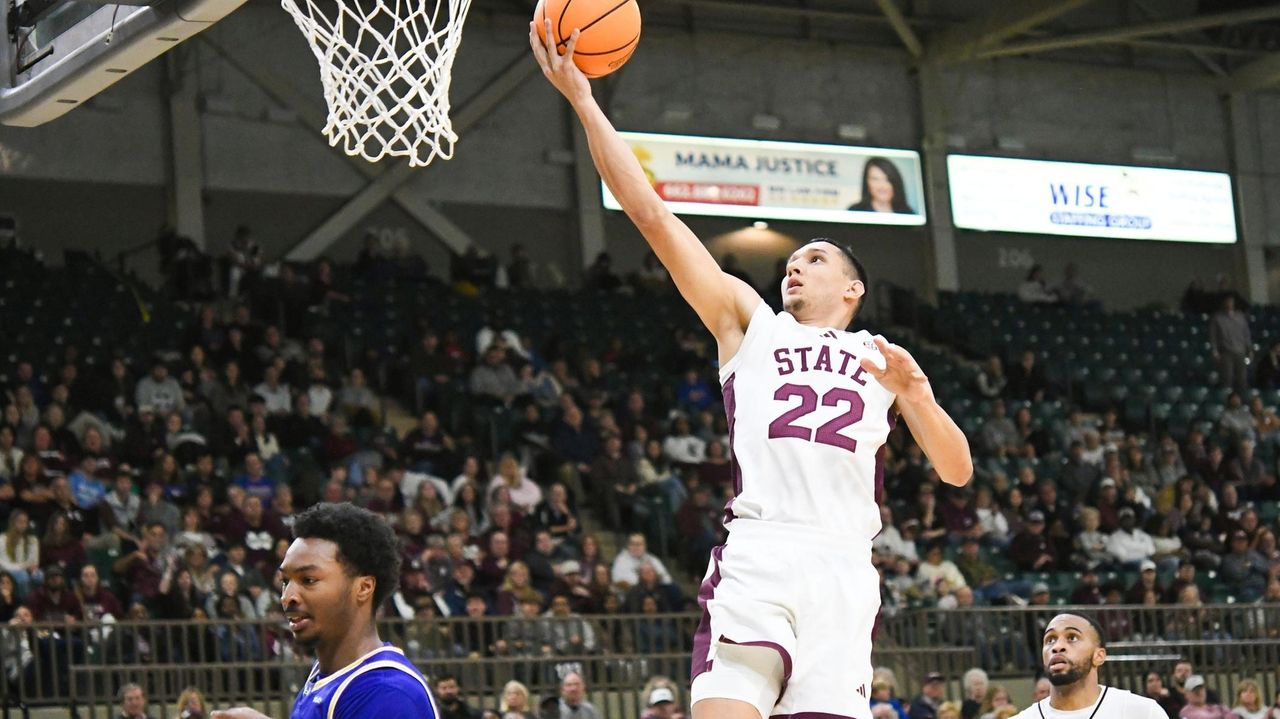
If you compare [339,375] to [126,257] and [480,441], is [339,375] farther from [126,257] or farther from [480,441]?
[126,257]

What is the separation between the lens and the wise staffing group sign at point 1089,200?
87.1 feet

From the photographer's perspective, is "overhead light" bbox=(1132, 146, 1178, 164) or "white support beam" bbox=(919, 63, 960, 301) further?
"overhead light" bbox=(1132, 146, 1178, 164)

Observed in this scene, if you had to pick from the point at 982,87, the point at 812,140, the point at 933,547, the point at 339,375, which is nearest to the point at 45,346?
the point at 339,375

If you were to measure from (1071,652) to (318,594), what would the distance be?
4348 millimetres

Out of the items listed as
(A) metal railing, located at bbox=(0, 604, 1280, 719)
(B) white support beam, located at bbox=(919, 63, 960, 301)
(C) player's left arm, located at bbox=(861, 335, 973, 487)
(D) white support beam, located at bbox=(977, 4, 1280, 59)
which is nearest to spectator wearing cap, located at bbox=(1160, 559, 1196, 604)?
(A) metal railing, located at bbox=(0, 604, 1280, 719)

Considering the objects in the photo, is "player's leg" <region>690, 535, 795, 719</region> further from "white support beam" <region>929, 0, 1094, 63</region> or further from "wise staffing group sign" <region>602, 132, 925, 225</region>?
"white support beam" <region>929, 0, 1094, 63</region>

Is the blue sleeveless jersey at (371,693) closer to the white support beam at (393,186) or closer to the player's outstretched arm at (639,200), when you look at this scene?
the player's outstretched arm at (639,200)

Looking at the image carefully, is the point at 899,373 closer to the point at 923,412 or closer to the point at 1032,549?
the point at 923,412

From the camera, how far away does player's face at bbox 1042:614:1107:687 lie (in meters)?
7.50

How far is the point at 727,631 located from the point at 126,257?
1800cm

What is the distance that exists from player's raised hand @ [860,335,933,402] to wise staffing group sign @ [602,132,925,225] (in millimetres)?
19141

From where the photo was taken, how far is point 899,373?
4973 mm

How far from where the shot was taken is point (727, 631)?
503 centimetres

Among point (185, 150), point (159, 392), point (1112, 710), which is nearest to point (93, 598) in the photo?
point (159, 392)
